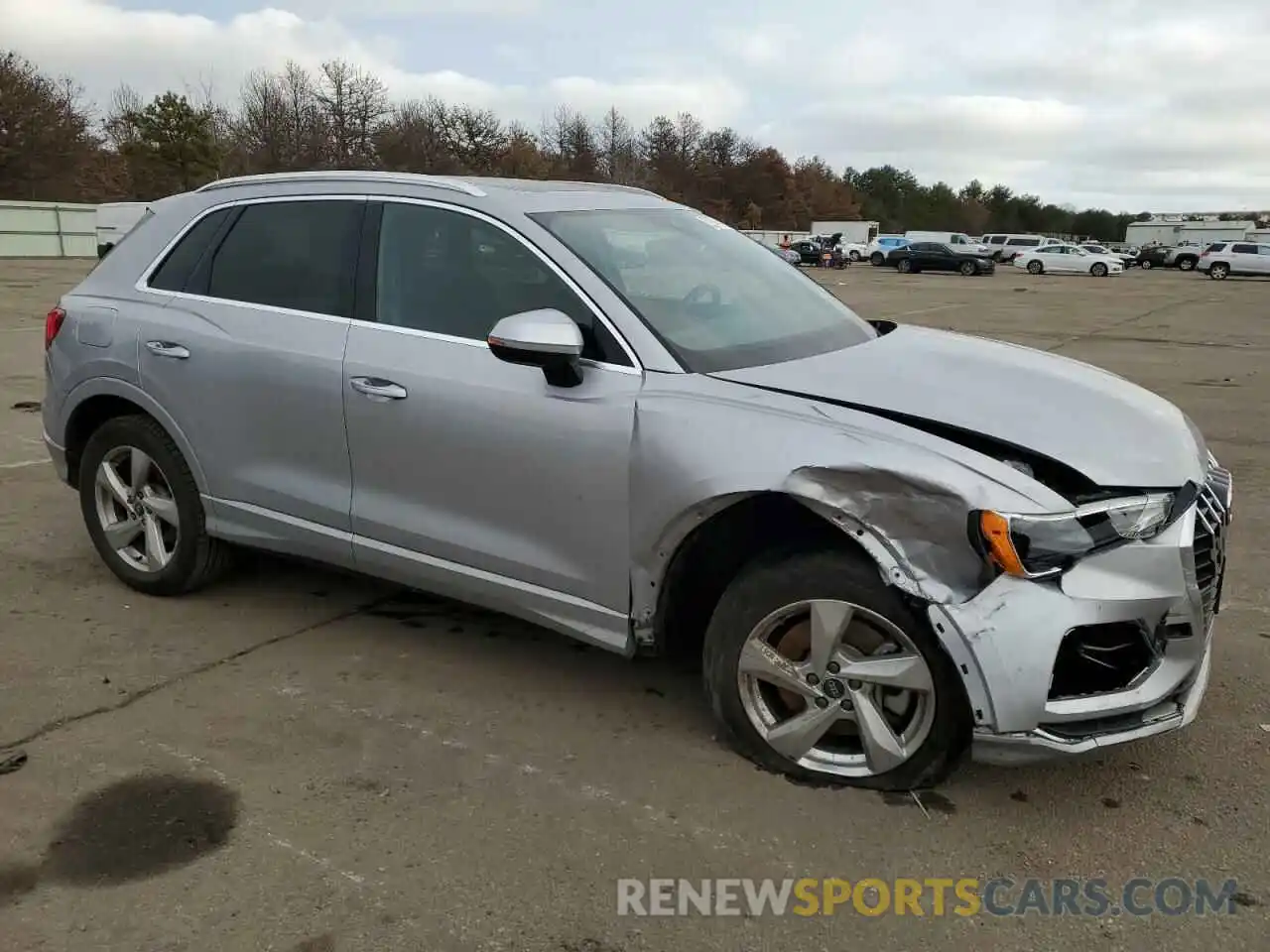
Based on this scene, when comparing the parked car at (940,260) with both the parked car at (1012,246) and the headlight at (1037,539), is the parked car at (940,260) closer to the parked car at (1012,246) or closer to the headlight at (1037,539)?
the parked car at (1012,246)

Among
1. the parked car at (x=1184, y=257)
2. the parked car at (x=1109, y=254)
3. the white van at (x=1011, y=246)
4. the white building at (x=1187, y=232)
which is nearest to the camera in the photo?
the parked car at (x=1109, y=254)

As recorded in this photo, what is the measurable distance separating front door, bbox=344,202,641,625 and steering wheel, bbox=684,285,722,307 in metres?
0.44

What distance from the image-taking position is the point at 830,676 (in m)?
2.99

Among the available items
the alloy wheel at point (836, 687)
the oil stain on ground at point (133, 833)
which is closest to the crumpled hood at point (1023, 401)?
the alloy wheel at point (836, 687)

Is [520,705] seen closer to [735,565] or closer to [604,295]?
[735,565]

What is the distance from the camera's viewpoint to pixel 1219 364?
13.5 metres

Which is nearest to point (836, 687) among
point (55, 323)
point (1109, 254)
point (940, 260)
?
point (55, 323)

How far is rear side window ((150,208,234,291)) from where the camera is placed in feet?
14.4

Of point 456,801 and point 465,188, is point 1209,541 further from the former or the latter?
point 465,188

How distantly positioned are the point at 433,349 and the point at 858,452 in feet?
5.10

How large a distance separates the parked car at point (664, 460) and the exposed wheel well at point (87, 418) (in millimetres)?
23

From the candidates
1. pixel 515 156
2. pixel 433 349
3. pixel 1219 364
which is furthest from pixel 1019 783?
pixel 515 156

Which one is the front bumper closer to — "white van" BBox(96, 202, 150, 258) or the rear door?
the rear door

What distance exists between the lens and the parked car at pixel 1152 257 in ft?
190
